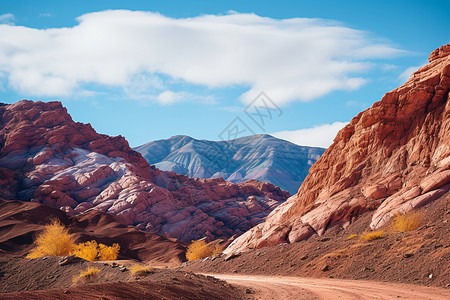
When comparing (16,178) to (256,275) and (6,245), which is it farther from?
(256,275)

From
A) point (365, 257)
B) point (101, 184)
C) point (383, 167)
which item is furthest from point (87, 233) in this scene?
point (365, 257)

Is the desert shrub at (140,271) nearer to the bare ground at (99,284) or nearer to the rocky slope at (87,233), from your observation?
the bare ground at (99,284)

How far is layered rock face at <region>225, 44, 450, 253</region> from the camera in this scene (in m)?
32.6

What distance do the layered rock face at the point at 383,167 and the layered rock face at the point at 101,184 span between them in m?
42.1

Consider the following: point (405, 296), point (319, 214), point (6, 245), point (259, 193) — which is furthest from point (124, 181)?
point (405, 296)

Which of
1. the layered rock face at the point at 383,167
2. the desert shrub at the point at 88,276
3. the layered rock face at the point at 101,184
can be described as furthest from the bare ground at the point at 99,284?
the layered rock face at the point at 101,184

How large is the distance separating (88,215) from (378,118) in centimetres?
5913

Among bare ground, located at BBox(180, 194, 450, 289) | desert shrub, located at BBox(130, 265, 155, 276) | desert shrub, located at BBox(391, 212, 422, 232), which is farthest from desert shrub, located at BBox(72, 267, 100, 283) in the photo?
desert shrub, located at BBox(391, 212, 422, 232)

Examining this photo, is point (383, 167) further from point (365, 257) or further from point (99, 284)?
point (99, 284)

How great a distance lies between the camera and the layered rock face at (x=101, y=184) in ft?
273

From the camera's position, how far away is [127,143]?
11988 cm

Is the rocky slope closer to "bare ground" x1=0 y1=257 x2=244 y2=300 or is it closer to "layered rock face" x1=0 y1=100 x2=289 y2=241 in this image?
"layered rock face" x1=0 y1=100 x2=289 y2=241

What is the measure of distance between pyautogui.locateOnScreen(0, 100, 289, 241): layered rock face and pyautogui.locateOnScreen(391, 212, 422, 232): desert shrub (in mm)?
55667

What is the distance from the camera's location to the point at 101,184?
9150cm
